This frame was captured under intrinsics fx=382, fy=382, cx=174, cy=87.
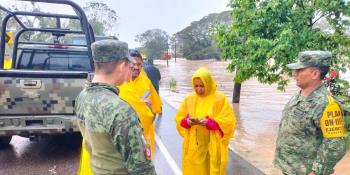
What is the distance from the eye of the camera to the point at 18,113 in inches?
227

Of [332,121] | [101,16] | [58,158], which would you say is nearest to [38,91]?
[58,158]

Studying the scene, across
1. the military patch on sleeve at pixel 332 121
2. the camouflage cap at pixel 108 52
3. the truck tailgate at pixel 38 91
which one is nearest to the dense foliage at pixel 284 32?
the truck tailgate at pixel 38 91

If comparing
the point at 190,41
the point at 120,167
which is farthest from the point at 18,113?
the point at 190,41

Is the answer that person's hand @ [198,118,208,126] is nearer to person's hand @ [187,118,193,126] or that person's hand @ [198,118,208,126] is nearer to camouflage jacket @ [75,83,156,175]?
person's hand @ [187,118,193,126]

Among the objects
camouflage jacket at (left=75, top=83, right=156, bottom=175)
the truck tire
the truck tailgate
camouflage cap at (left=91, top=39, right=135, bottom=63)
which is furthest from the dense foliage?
camouflage jacket at (left=75, top=83, right=156, bottom=175)

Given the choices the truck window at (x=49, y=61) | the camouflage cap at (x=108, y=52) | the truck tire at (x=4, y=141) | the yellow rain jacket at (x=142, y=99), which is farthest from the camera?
the truck window at (x=49, y=61)

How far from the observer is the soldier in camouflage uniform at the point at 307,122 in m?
2.94

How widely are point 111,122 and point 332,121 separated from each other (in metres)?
1.72

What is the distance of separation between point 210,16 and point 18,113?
3074 inches

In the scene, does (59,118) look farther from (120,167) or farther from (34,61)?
(120,167)

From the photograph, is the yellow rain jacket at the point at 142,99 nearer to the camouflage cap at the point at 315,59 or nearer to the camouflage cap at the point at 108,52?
the camouflage cap at the point at 108,52

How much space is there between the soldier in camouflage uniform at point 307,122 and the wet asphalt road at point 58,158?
2.82 metres

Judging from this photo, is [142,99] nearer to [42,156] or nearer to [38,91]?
[38,91]

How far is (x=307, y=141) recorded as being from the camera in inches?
120
